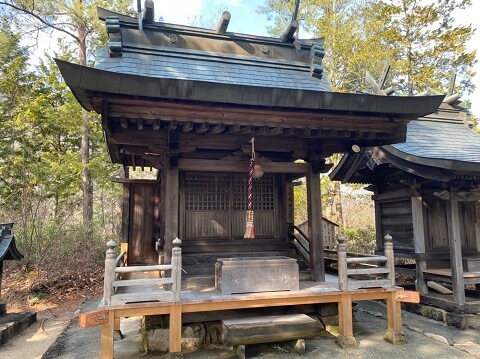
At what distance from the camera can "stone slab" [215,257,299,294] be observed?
16.7 feet

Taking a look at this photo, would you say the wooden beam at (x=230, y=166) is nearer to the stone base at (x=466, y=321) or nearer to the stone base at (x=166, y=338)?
the stone base at (x=166, y=338)

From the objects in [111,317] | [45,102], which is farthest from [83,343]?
[45,102]

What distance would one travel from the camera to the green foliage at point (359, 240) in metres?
15.8

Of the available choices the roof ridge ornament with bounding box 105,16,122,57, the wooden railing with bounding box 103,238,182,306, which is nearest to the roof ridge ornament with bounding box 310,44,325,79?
the roof ridge ornament with bounding box 105,16,122,57

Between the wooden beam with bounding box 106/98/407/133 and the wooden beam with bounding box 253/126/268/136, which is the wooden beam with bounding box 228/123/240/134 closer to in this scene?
the wooden beam with bounding box 106/98/407/133

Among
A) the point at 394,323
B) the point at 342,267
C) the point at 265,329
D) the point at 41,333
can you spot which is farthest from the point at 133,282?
the point at 41,333

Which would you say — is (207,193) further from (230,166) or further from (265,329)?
(265,329)

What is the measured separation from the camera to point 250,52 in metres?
7.30

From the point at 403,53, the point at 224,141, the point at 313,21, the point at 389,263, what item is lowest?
the point at 389,263

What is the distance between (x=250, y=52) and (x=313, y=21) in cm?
1135

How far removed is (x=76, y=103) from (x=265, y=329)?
1292 cm

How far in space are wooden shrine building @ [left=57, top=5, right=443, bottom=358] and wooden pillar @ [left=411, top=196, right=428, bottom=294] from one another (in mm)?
2289

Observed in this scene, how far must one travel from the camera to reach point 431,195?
7902 millimetres

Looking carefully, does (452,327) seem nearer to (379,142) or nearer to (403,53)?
(379,142)
